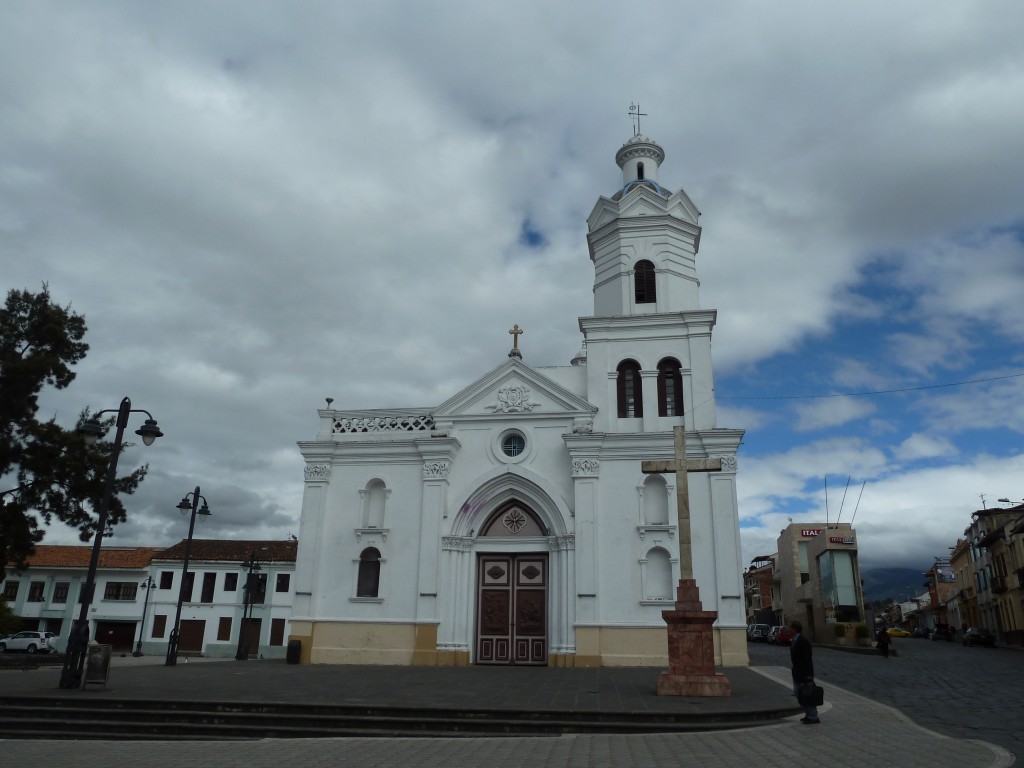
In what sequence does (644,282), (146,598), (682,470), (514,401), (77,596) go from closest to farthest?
(682,470), (514,401), (644,282), (146,598), (77,596)

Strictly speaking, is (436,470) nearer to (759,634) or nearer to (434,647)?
(434,647)

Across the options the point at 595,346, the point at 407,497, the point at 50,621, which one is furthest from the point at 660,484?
the point at 50,621

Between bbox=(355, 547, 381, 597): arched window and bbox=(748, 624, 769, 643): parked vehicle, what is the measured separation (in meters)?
32.3

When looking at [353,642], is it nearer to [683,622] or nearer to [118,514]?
[118,514]

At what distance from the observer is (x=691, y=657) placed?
44.3ft

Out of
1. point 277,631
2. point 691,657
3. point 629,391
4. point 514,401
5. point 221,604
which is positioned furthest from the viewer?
point 221,604

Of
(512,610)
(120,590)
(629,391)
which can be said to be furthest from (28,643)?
(629,391)

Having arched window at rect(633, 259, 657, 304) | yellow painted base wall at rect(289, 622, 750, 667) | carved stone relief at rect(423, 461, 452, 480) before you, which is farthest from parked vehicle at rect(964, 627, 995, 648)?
carved stone relief at rect(423, 461, 452, 480)

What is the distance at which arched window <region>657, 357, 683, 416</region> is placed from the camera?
77.2 feet

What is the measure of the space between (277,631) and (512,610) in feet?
90.4

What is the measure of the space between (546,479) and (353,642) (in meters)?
7.60

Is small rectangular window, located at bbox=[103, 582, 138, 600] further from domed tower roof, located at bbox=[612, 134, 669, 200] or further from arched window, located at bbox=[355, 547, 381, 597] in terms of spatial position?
domed tower roof, located at bbox=[612, 134, 669, 200]

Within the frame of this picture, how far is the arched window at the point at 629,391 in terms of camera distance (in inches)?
935

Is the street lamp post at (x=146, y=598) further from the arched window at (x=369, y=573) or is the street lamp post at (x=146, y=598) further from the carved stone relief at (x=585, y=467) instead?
the carved stone relief at (x=585, y=467)
